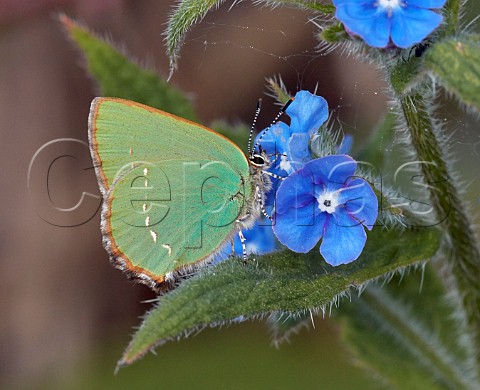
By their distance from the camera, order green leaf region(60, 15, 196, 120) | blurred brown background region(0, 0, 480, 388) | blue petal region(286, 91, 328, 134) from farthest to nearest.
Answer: blurred brown background region(0, 0, 480, 388) < green leaf region(60, 15, 196, 120) < blue petal region(286, 91, 328, 134)

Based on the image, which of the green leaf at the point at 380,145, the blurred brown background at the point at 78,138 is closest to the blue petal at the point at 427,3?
the green leaf at the point at 380,145

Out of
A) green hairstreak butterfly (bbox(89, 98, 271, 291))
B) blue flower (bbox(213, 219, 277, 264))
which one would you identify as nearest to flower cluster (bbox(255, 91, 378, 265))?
green hairstreak butterfly (bbox(89, 98, 271, 291))

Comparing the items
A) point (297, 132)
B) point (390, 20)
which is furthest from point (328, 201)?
point (390, 20)

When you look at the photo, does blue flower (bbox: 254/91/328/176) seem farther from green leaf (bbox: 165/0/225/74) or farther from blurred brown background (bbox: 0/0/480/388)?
blurred brown background (bbox: 0/0/480/388)

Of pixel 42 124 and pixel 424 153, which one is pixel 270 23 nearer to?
pixel 42 124

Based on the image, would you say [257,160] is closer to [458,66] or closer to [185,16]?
[185,16]
